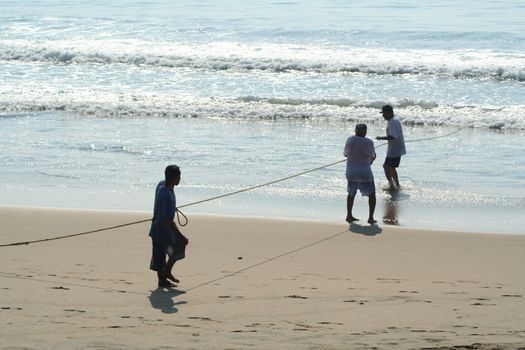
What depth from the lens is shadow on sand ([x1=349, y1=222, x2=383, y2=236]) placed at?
10.2 m

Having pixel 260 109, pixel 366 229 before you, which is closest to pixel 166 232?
pixel 366 229

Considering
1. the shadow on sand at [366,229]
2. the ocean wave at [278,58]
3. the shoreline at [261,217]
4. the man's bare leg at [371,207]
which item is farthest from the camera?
the ocean wave at [278,58]

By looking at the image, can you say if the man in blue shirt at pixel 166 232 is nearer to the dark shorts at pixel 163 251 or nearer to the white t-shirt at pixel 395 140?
the dark shorts at pixel 163 251

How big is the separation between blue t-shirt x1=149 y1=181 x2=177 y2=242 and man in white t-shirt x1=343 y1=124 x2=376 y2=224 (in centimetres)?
333

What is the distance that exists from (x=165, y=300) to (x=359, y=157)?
12.7 ft

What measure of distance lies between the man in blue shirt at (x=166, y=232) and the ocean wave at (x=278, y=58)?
17729mm

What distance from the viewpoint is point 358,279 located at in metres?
8.27

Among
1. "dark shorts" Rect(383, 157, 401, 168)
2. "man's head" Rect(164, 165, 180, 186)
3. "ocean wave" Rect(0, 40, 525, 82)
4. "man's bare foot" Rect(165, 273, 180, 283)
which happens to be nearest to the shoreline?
"dark shorts" Rect(383, 157, 401, 168)

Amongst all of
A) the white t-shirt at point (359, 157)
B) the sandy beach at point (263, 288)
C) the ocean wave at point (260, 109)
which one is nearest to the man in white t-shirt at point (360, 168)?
the white t-shirt at point (359, 157)

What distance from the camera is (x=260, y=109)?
20.1m

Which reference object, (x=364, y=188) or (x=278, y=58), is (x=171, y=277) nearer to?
(x=364, y=188)

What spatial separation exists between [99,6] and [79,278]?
34.4 m

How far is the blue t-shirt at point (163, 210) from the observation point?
7711mm

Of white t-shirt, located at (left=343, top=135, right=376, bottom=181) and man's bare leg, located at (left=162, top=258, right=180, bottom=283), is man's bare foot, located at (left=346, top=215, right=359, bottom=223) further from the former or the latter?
man's bare leg, located at (left=162, top=258, right=180, bottom=283)
